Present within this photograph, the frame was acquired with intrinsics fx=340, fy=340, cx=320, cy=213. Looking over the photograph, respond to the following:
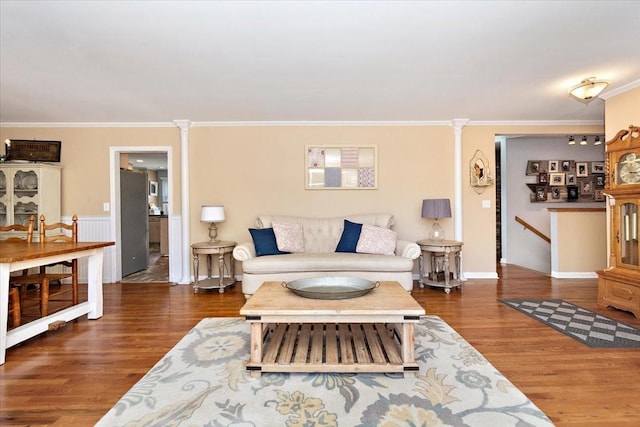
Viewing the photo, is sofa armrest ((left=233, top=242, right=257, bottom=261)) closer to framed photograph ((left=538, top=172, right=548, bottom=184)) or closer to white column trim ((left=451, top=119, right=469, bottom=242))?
white column trim ((left=451, top=119, right=469, bottom=242))

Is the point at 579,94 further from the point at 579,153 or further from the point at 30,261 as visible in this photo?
the point at 30,261

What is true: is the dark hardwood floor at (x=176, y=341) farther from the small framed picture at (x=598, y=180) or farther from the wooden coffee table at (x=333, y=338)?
the small framed picture at (x=598, y=180)

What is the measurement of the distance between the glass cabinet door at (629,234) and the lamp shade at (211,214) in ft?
14.7

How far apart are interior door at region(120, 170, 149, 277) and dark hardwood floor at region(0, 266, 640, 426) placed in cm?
169

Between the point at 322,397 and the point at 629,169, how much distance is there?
12.1 ft

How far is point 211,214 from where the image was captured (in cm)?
446

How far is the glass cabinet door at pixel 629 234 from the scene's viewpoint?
10.8 ft

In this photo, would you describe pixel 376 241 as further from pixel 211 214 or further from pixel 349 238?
pixel 211 214

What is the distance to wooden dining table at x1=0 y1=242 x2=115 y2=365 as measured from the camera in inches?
90.7

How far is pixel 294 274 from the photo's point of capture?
150 inches

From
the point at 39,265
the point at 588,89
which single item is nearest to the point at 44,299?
the point at 39,265

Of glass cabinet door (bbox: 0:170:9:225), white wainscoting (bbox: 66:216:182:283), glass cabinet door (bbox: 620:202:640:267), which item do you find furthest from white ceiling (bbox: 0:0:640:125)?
white wainscoting (bbox: 66:216:182:283)

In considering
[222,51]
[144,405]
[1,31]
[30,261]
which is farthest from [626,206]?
[1,31]

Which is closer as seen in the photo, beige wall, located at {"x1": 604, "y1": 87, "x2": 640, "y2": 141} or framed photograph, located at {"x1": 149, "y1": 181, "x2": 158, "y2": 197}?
beige wall, located at {"x1": 604, "y1": 87, "x2": 640, "y2": 141}
